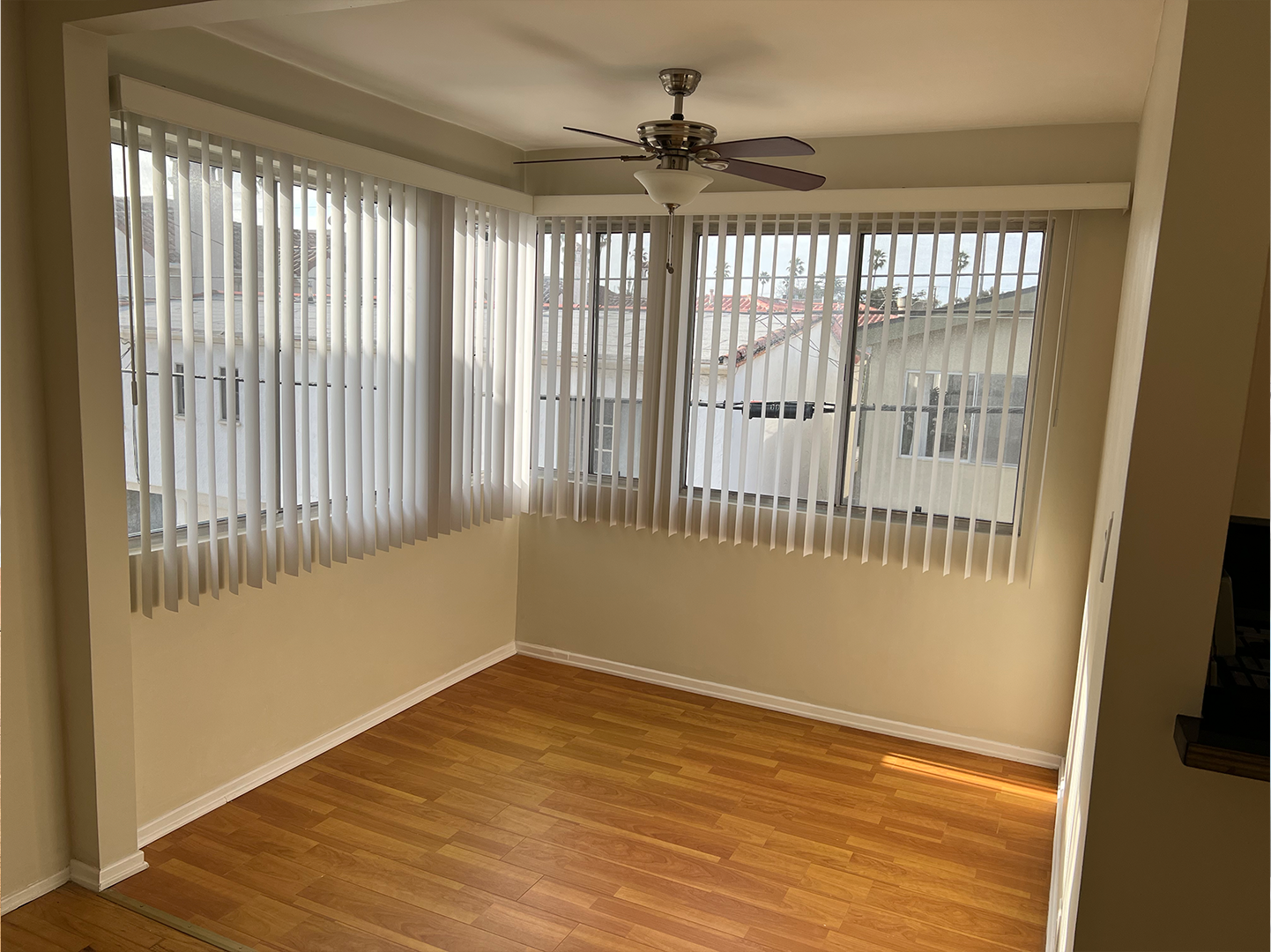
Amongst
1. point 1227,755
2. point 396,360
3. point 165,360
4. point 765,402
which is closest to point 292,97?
point 396,360

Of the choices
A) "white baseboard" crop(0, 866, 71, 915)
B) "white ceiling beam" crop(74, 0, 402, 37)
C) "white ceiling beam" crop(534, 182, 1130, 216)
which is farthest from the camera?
"white ceiling beam" crop(534, 182, 1130, 216)

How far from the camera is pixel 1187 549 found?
1.46 metres

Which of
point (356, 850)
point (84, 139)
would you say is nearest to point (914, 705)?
point (356, 850)

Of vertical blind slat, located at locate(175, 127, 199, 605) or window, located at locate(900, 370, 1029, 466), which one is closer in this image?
vertical blind slat, located at locate(175, 127, 199, 605)

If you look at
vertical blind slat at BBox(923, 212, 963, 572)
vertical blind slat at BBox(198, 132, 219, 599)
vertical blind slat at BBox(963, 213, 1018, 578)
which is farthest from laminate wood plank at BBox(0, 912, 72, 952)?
vertical blind slat at BBox(963, 213, 1018, 578)

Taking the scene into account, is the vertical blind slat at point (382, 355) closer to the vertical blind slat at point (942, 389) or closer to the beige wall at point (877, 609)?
the beige wall at point (877, 609)

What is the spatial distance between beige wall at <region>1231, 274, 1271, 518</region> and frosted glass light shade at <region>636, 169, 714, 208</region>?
167 centimetres


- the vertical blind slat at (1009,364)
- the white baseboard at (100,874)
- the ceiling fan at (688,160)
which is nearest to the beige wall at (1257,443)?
the ceiling fan at (688,160)

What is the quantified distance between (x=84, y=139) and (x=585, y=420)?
242 cm

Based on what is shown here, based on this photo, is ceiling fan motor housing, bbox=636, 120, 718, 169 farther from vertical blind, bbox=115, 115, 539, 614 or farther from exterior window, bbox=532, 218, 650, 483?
exterior window, bbox=532, 218, 650, 483

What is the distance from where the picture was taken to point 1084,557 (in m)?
3.61

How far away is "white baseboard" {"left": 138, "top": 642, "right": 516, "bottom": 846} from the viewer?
2.95 metres

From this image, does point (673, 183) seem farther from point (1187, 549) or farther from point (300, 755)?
point (300, 755)

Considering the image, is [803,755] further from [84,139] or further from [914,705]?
[84,139]
